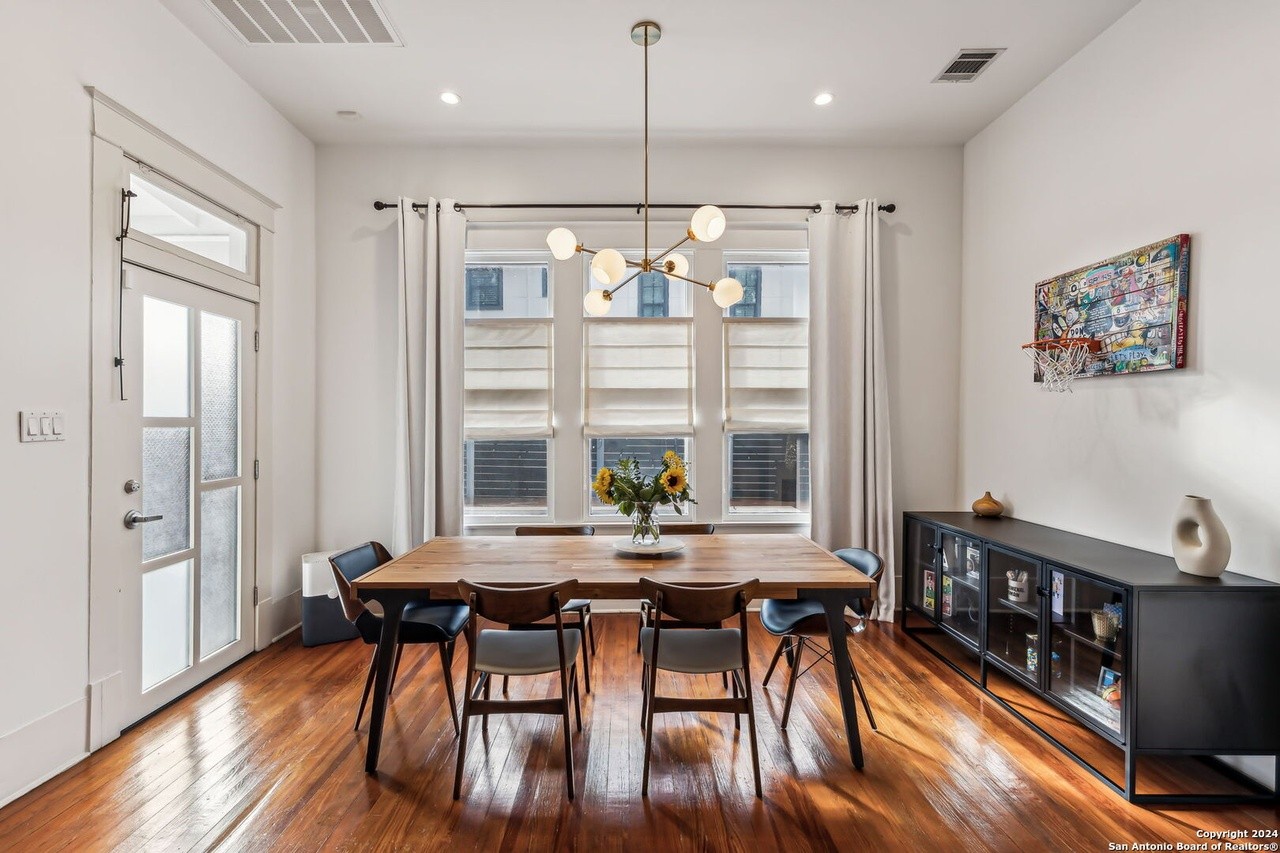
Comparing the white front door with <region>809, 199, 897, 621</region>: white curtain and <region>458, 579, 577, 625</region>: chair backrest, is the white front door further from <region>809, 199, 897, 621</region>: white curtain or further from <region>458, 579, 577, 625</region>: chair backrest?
<region>809, 199, 897, 621</region>: white curtain

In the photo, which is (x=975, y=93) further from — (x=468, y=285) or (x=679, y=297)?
(x=468, y=285)

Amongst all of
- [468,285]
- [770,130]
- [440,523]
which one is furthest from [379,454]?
[770,130]

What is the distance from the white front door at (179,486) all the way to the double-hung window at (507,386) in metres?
1.37

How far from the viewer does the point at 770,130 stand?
163 inches

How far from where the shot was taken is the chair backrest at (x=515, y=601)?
219cm

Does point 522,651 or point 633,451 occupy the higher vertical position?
point 633,451

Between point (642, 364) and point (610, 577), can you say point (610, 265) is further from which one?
point (642, 364)

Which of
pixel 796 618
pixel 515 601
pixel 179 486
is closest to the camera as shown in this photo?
pixel 515 601

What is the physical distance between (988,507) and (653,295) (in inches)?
103

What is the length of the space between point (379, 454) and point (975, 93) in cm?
454

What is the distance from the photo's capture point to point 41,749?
2299mm

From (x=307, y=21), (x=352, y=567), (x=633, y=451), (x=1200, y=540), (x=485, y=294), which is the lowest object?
(x=352, y=567)

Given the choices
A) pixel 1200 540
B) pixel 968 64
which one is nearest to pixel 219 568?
pixel 1200 540

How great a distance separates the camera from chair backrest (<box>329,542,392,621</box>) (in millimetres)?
2580
